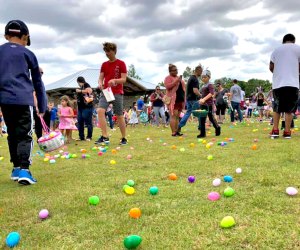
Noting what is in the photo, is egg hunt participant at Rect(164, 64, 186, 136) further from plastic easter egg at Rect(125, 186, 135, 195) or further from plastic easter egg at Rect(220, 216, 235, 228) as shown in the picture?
plastic easter egg at Rect(220, 216, 235, 228)

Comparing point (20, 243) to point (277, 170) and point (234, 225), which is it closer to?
point (234, 225)

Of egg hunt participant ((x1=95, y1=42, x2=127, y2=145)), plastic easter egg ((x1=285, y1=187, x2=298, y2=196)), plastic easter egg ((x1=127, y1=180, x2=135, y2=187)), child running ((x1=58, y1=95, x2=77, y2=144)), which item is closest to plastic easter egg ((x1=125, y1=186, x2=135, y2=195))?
plastic easter egg ((x1=127, y1=180, x2=135, y2=187))

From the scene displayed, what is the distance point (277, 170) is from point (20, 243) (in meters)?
2.84

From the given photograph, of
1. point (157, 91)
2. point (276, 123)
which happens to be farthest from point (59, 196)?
point (157, 91)

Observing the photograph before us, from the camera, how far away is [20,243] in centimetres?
227

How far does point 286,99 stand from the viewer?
6.82 meters

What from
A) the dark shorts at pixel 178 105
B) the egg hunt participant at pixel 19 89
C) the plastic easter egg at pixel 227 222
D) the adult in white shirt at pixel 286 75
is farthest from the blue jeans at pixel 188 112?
the plastic easter egg at pixel 227 222

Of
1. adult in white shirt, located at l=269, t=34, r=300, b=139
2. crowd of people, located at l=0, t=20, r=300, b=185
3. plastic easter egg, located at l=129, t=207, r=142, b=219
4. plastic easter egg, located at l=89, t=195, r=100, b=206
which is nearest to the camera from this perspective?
plastic easter egg, located at l=129, t=207, r=142, b=219

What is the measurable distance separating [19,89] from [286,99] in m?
5.25

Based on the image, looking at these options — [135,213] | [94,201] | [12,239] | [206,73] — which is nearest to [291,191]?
[135,213]

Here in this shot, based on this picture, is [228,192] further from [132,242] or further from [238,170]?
A: [132,242]

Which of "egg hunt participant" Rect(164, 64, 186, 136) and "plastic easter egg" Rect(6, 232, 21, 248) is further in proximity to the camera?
"egg hunt participant" Rect(164, 64, 186, 136)

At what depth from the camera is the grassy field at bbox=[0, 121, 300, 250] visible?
2143 millimetres

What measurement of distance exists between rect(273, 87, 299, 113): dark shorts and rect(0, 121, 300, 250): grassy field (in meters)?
2.30
